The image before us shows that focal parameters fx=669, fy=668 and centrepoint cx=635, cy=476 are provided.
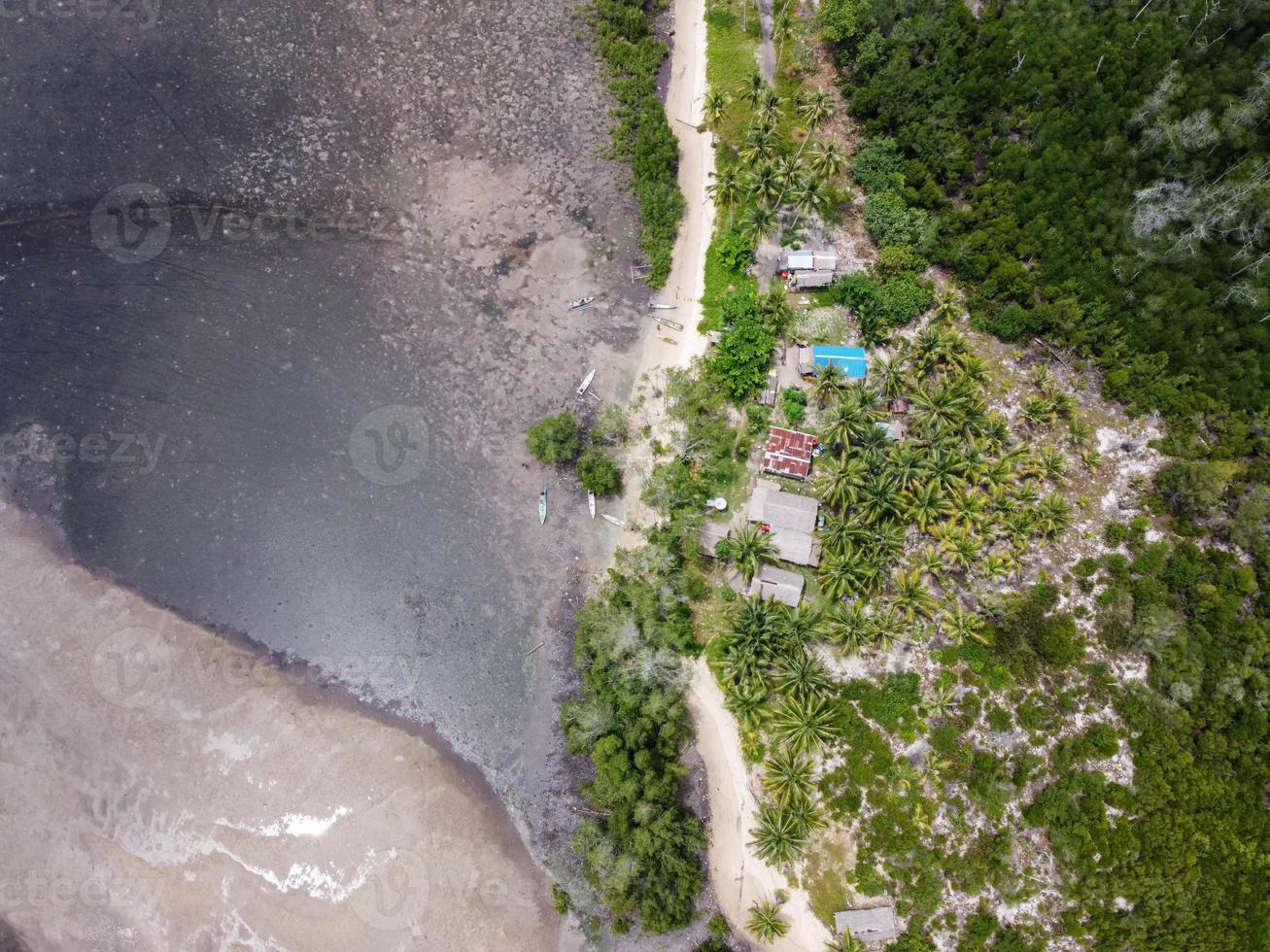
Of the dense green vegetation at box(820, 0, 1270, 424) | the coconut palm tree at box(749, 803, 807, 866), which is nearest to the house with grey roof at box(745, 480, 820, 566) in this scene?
the coconut palm tree at box(749, 803, 807, 866)

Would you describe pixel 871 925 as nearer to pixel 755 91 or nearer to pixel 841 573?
pixel 841 573

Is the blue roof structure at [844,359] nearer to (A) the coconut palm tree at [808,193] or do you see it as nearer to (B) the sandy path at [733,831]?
(A) the coconut palm tree at [808,193]

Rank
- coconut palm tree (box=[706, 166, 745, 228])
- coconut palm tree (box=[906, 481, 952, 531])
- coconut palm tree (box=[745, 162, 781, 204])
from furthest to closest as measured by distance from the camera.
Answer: coconut palm tree (box=[706, 166, 745, 228])
coconut palm tree (box=[745, 162, 781, 204])
coconut palm tree (box=[906, 481, 952, 531])

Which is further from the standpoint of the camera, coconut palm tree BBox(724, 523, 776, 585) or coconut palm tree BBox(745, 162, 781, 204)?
coconut palm tree BBox(745, 162, 781, 204)

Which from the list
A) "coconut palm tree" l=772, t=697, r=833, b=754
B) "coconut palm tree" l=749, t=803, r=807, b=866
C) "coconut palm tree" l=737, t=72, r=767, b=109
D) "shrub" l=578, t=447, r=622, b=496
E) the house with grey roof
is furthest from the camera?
"coconut palm tree" l=737, t=72, r=767, b=109

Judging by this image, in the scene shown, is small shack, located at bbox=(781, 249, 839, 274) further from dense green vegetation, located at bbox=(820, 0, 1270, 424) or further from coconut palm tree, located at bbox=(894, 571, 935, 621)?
coconut palm tree, located at bbox=(894, 571, 935, 621)

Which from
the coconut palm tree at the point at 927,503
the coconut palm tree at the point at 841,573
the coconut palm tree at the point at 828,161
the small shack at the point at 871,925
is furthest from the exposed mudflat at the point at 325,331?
the coconut palm tree at the point at 927,503
